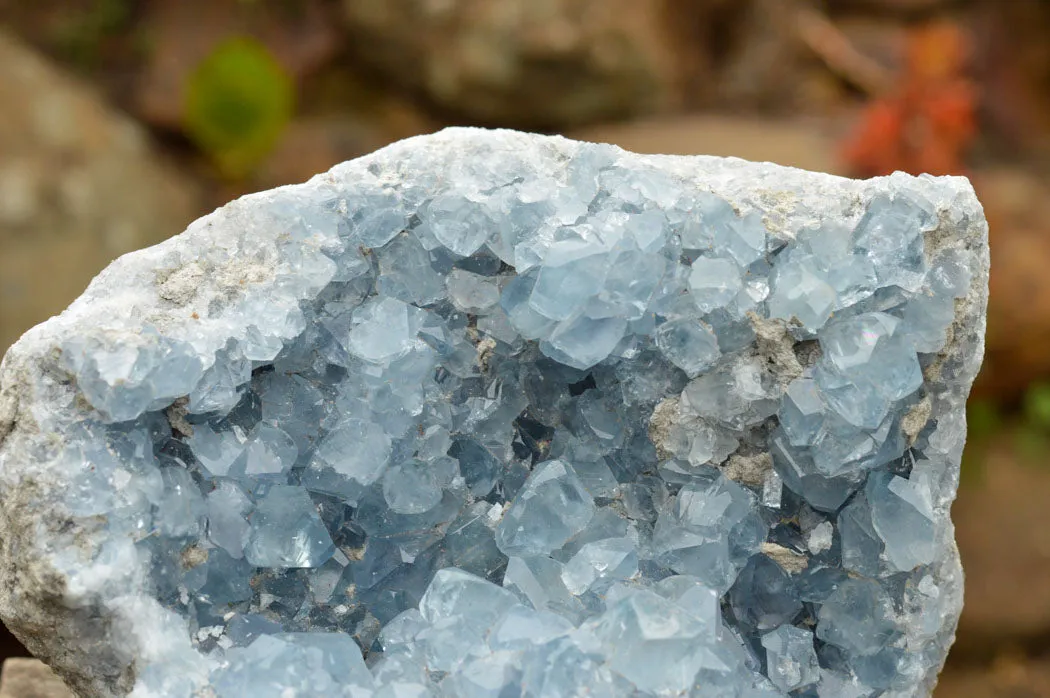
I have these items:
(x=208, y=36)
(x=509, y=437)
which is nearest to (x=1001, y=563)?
(x=509, y=437)

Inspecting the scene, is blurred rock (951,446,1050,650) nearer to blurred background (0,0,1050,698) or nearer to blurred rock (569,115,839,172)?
blurred background (0,0,1050,698)

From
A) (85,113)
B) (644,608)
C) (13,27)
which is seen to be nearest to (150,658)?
(644,608)

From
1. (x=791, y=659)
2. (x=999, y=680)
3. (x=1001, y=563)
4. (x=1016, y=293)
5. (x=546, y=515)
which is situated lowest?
(x=999, y=680)

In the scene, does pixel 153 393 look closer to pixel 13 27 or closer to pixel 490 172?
pixel 490 172

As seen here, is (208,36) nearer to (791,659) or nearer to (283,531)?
(283,531)

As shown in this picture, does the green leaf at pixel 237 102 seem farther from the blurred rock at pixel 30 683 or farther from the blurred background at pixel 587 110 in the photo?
the blurred rock at pixel 30 683

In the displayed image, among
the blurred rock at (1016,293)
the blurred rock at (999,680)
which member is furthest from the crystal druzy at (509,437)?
the blurred rock at (1016,293)
